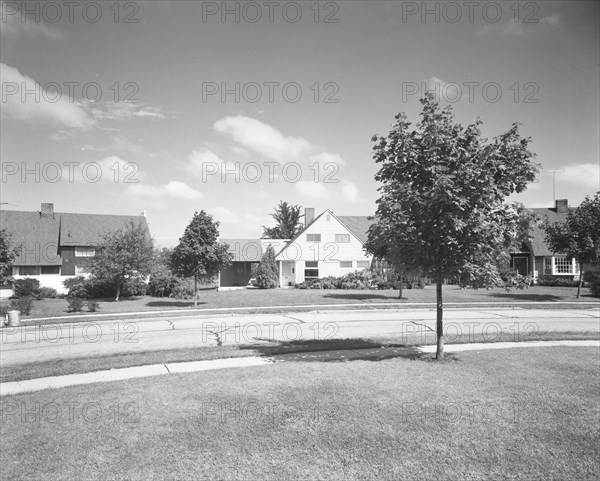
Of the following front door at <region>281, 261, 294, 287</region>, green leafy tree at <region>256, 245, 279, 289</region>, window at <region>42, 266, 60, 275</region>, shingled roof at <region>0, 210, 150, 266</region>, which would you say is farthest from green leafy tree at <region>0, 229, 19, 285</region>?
front door at <region>281, 261, 294, 287</region>

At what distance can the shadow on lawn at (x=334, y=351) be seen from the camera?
1065 centimetres

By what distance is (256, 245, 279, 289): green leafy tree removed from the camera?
1614 inches

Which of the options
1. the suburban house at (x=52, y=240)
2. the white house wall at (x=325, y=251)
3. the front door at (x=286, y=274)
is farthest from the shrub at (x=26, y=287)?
the front door at (x=286, y=274)

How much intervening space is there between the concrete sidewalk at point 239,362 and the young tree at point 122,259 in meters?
22.8

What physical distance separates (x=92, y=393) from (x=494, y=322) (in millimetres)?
15459

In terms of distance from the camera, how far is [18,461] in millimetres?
5098

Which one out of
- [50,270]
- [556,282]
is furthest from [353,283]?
[50,270]

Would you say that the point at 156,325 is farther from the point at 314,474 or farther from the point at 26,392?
the point at 314,474

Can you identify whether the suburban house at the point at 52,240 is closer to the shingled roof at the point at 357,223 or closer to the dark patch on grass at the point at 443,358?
the shingled roof at the point at 357,223

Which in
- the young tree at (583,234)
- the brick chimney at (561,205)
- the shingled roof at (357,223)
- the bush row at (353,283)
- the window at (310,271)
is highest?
the brick chimney at (561,205)

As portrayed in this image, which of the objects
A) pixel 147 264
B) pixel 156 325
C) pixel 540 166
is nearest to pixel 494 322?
pixel 540 166

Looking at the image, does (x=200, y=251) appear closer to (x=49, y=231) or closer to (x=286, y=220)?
(x=49, y=231)

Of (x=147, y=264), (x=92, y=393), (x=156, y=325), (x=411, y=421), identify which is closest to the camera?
(x=411, y=421)

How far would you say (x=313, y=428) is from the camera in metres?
5.87
